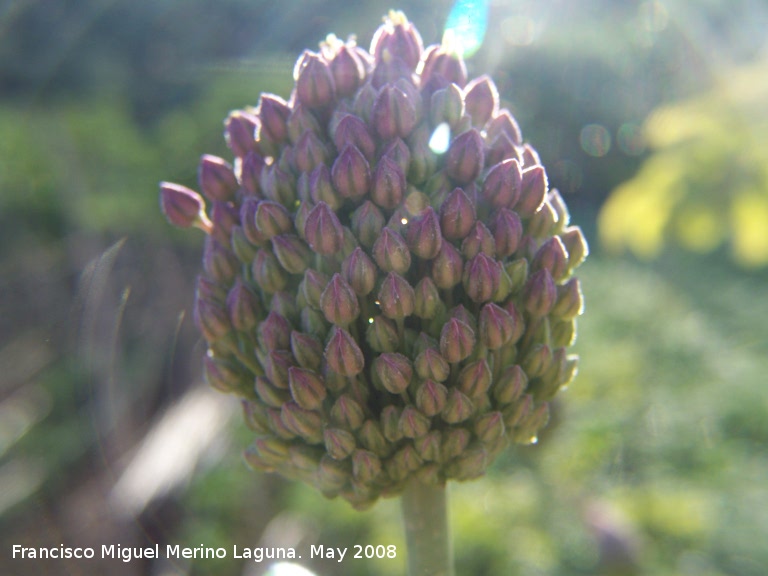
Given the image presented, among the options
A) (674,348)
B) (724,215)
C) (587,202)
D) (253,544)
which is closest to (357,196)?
(724,215)

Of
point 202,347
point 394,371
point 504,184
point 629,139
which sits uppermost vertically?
point 629,139

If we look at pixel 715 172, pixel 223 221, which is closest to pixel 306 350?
pixel 223 221

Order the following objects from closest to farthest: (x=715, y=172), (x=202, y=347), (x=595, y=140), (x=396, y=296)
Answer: (x=396, y=296), (x=202, y=347), (x=715, y=172), (x=595, y=140)

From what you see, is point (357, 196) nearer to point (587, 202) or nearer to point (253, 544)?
point (253, 544)

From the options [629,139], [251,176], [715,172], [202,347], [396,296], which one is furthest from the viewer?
[629,139]

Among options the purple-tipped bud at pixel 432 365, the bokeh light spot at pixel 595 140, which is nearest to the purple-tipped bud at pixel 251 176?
the purple-tipped bud at pixel 432 365

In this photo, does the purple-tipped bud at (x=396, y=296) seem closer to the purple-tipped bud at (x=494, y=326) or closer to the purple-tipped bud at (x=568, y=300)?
the purple-tipped bud at (x=494, y=326)

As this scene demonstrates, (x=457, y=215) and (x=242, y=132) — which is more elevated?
(x=242, y=132)

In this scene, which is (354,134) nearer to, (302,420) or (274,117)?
(274,117)
